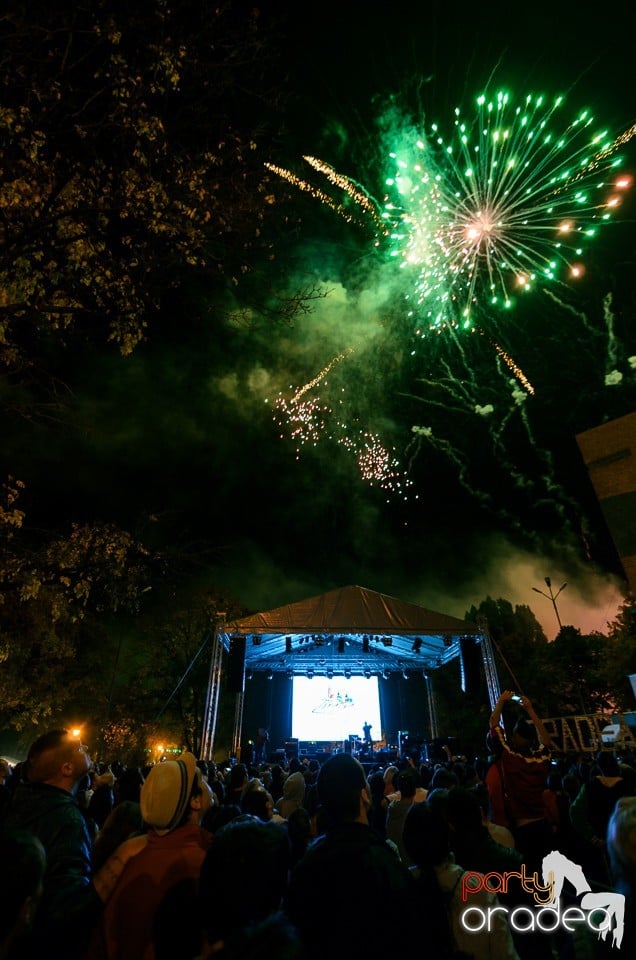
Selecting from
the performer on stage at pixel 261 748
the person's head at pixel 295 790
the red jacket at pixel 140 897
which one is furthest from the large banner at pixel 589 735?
the red jacket at pixel 140 897

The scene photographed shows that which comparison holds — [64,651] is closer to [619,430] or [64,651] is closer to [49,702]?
[49,702]

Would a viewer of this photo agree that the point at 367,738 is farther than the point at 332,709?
No

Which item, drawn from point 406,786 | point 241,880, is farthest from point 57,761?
point 406,786

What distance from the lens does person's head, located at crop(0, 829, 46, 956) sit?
4.39ft

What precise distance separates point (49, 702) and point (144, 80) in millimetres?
23386

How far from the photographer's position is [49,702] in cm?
2095

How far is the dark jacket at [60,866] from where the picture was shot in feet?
5.54

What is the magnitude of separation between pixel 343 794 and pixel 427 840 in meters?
0.58

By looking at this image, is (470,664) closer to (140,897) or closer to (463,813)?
(463,813)

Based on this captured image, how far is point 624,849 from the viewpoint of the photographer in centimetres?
150

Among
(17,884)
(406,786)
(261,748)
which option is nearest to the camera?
(17,884)

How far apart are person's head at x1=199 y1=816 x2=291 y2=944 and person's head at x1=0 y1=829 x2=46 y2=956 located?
1.66 feet

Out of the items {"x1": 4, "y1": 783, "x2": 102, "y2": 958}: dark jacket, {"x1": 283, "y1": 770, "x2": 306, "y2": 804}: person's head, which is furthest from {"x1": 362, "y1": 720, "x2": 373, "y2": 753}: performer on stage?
{"x1": 4, "y1": 783, "x2": 102, "y2": 958}: dark jacket

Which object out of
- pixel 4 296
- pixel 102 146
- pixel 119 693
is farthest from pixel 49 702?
pixel 102 146
